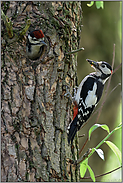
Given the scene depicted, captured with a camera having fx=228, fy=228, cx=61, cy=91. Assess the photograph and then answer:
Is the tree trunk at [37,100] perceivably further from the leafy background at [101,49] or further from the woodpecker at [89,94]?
the leafy background at [101,49]

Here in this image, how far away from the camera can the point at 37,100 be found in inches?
80.2

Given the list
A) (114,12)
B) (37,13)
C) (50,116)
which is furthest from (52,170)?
(114,12)

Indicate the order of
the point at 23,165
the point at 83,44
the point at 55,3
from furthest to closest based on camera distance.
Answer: the point at 83,44 < the point at 55,3 < the point at 23,165

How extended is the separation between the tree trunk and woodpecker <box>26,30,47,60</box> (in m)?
0.06

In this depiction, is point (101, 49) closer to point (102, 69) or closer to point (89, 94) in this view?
point (102, 69)

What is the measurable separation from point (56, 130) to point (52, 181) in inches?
17.3

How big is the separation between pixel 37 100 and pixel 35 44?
0.58 meters

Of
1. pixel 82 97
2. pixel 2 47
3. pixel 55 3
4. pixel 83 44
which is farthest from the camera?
pixel 83 44

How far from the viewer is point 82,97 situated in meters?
2.97

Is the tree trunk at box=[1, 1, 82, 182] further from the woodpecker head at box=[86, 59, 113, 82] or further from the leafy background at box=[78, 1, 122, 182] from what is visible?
the leafy background at box=[78, 1, 122, 182]

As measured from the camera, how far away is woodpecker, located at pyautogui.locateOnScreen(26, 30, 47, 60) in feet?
6.93

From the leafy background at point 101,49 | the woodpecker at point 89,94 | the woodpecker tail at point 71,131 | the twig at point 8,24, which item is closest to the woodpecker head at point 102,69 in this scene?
the woodpecker at point 89,94

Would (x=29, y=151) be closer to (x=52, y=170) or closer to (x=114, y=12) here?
(x=52, y=170)

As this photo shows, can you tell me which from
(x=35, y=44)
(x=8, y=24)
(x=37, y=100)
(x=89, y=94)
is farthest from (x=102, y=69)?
(x=8, y=24)
